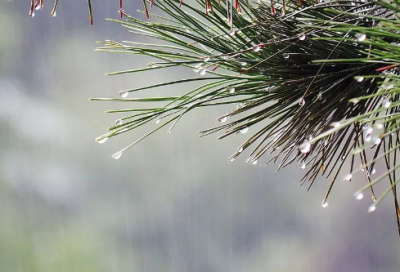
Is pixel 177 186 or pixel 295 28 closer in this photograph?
pixel 295 28

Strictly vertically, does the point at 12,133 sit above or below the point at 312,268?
above

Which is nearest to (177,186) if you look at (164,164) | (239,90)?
(164,164)

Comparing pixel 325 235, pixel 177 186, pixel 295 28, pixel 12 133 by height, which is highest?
pixel 295 28

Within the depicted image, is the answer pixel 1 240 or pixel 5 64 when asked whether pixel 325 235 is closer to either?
pixel 1 240

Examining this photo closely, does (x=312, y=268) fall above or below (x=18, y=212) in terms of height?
below

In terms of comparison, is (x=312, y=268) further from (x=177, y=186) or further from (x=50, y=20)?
(x=50, y=20)

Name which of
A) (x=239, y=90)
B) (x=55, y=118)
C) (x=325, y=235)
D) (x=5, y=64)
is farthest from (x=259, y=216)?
(x=239, y=90)
